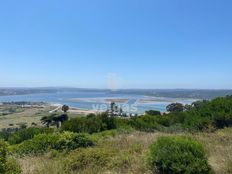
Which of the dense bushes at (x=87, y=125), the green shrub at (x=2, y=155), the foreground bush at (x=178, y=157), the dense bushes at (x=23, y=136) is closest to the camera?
the green shrub at (x=2, y=155)

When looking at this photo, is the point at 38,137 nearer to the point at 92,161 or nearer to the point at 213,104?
the point at 92,161

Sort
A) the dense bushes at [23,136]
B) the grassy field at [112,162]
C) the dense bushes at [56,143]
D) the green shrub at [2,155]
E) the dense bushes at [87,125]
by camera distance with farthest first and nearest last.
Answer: the dense bushes at [87,125]
the dense bushes at [23,136]
the dense bushes at [56,143]
the grassy field at [112,162]
the green shrub at [2,155]

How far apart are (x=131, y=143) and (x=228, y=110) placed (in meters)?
10.4

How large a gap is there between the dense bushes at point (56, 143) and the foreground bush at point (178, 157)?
3.33m

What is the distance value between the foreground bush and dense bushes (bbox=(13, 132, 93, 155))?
10.9ft

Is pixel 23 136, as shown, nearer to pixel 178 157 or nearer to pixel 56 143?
pixel 56 143

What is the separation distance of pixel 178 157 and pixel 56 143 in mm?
4217

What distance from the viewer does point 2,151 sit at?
169 inches

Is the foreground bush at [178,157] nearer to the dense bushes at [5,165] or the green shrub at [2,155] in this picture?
the dense bushes at [5,165]

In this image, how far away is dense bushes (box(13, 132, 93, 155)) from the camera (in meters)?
8.29

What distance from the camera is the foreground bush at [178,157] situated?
5.04m

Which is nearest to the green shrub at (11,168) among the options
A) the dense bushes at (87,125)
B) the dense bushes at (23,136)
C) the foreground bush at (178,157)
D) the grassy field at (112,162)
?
the grassy field at (112,162)

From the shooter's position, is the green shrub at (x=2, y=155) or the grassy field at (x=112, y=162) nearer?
the green shrub at (x=2, y=155)

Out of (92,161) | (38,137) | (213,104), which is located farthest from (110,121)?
(92,161)
